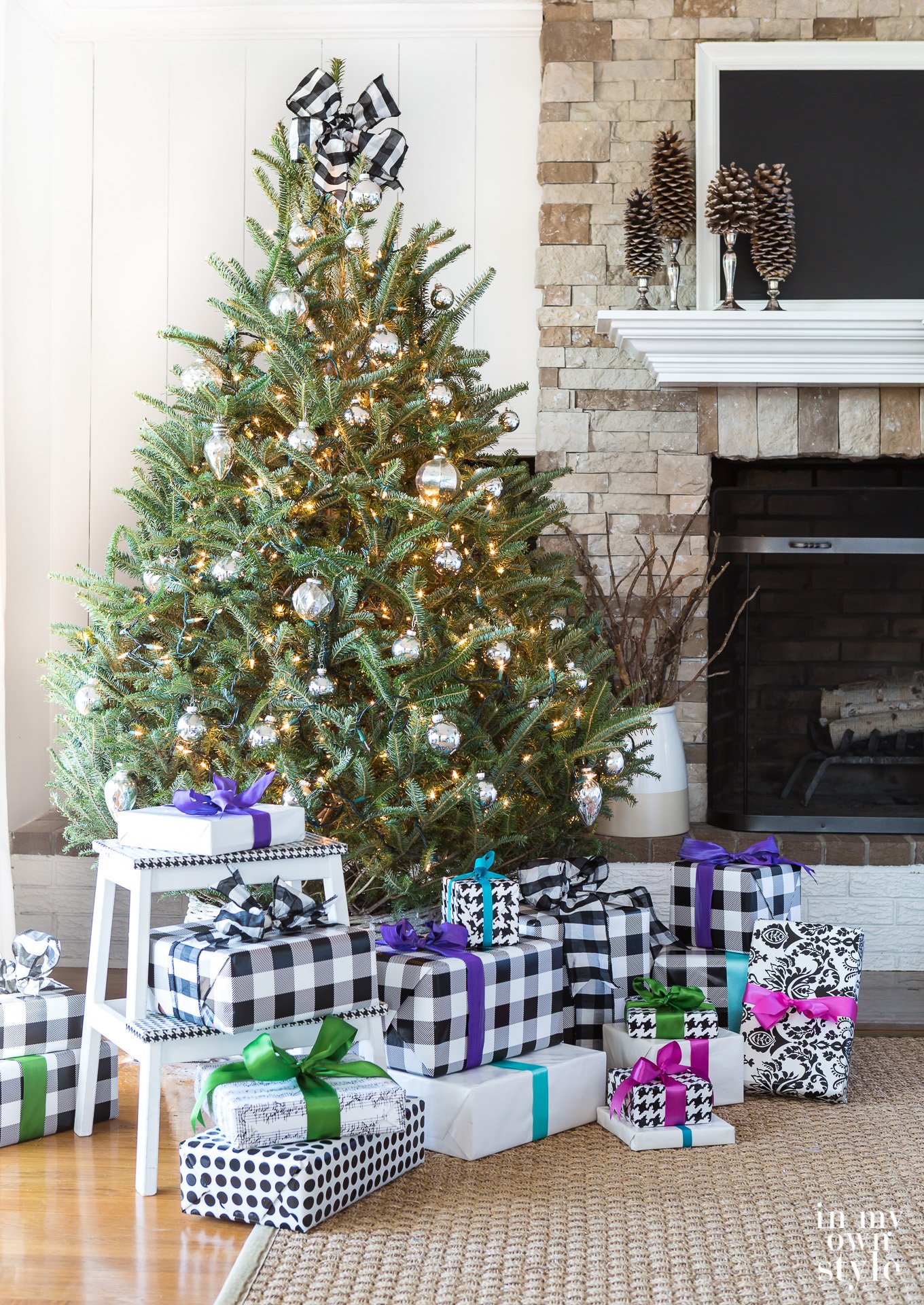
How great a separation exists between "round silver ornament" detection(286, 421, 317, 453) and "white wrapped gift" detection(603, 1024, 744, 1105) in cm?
113

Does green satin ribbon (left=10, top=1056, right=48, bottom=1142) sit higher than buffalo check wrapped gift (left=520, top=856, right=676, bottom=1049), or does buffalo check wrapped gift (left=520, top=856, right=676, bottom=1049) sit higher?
buffalo check wrapped gift (left=520, top=856, right=676, bottom=1049)

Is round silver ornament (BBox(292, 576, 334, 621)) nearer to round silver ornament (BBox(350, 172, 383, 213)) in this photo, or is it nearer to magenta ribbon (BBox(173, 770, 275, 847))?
magenta ribbon (BBox(173, 770, 275, 847))

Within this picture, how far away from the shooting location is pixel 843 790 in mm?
3314

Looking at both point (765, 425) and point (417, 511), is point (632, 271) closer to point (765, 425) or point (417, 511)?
point (765, 425)

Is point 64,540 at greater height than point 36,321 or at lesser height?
lesser

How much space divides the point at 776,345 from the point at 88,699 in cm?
186

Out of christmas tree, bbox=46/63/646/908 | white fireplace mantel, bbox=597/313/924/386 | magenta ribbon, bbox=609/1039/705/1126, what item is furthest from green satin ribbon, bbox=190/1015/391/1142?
white fireplace mantel, bbox=597/313/924/386

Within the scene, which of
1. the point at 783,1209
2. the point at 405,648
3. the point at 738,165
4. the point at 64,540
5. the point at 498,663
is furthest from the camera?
the point at 64,540

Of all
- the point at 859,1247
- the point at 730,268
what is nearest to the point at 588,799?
the point at 859,1247

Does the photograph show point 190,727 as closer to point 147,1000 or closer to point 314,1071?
point 147,1000

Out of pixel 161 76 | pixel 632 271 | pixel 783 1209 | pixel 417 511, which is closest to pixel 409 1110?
pixel 783 1209

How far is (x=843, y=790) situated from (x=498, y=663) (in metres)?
1.52

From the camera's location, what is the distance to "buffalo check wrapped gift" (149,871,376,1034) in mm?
1640

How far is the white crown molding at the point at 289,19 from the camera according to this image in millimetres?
3217
